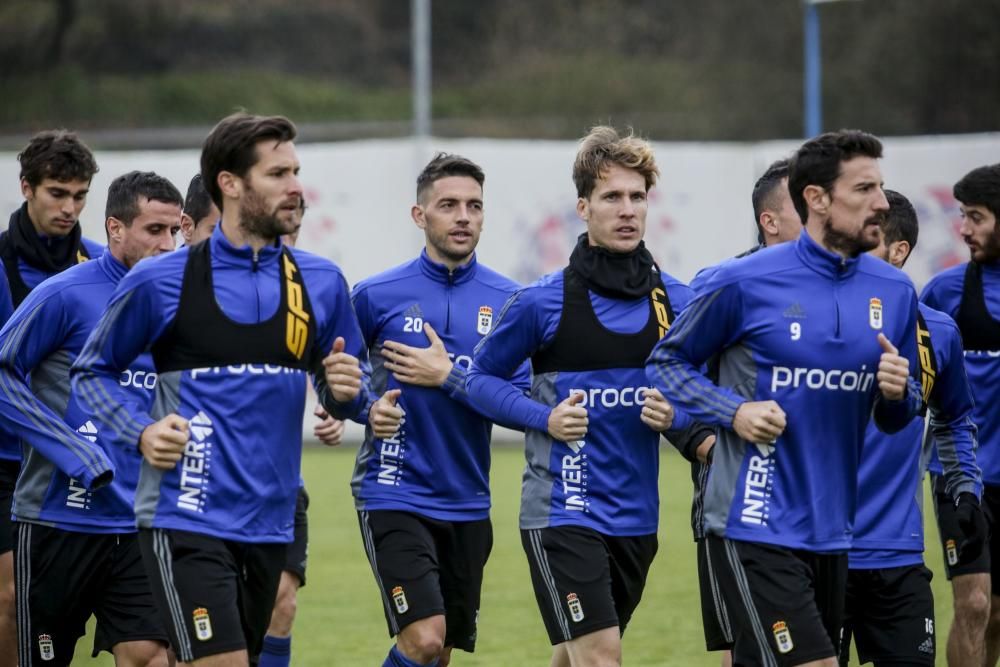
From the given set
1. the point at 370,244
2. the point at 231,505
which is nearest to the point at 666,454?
the point at 370,244

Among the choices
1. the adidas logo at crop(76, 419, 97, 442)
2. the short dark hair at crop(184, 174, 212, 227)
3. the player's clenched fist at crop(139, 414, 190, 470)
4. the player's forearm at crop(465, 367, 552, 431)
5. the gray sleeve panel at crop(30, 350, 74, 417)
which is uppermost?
the short dark hair at crop(184, 174, 212, 227)

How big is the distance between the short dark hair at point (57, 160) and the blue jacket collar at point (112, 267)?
0.67m

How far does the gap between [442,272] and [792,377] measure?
235 cm

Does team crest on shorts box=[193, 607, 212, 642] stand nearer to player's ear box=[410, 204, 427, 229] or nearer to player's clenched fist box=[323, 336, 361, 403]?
player's clenched fist box=[323, 336, 361, 403]

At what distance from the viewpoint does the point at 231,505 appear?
536 centimetres

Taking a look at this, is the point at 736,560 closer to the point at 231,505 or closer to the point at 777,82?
the point at 231,505

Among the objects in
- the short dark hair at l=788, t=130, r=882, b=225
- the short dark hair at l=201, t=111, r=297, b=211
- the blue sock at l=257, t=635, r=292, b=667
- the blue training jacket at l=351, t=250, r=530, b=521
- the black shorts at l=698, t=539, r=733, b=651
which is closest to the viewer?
the short dark hair at l=201, t=111, r=297, b=211

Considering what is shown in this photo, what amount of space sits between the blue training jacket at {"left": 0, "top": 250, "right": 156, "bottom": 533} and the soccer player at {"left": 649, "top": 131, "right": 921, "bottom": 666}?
7.80ft

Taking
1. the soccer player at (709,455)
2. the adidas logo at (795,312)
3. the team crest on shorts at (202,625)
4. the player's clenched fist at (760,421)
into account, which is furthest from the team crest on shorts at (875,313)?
the team crest on shorts at (202,625)

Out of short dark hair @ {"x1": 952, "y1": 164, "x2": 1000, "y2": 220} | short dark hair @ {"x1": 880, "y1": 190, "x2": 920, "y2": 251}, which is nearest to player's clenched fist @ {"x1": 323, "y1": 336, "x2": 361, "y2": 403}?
short dark hair @ {"x1": 880, "y1": 190, "x2": 920, "y2": 251}

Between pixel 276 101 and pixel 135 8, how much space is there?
16.3ft

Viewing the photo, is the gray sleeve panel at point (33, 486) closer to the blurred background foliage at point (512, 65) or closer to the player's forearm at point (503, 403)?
the player's forearm at point (503, 403)

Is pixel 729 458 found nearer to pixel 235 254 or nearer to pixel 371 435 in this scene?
pixel 235 254

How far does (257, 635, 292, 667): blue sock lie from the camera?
788 cm
